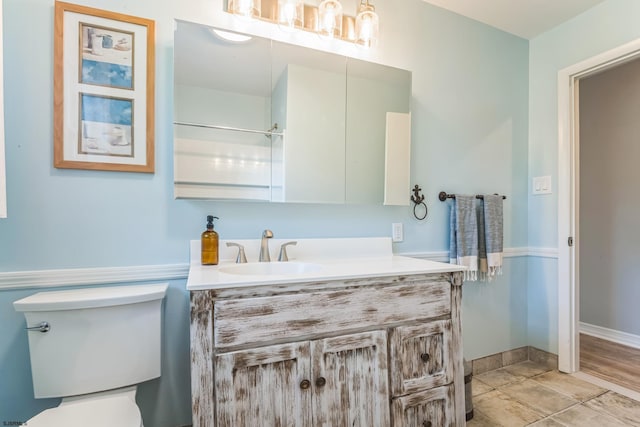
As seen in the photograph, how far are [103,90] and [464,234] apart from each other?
2066 mm

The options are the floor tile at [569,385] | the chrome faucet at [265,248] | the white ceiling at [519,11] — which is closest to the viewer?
the chrome faucet at [265,248]

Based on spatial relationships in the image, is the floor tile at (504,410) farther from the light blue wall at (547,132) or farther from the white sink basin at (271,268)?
the white sink basin at (271,268)

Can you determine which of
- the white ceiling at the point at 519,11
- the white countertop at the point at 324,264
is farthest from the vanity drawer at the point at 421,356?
the white ceiling at the point at 519,11

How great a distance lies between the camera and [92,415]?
39.3 inches

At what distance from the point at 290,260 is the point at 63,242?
0.95 metres

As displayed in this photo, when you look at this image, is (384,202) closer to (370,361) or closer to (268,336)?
(370,361)

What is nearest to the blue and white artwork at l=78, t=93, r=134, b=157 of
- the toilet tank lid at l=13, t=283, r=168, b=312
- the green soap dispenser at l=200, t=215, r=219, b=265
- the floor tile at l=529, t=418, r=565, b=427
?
the green soap dispenser at l=200, t=215, r=219, b=265

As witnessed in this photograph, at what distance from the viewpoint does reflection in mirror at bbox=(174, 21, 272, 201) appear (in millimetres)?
1400

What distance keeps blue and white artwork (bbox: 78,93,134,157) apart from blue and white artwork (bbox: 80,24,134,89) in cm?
8

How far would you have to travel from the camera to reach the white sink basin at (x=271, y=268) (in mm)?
1374

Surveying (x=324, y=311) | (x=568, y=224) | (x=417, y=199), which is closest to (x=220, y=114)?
(x=324, y=311)

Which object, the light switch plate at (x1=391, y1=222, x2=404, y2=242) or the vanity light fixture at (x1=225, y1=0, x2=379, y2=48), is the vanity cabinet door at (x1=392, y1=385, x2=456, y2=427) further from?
the vanity light fixture at (x1=225, y1=0, x2=379, y2=48)

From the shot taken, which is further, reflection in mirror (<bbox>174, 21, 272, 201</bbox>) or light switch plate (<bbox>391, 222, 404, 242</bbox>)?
light switch plate (<bbox>391, 222, 404, 242</bbox>)

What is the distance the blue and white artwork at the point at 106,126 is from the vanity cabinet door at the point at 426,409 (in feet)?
5.11
